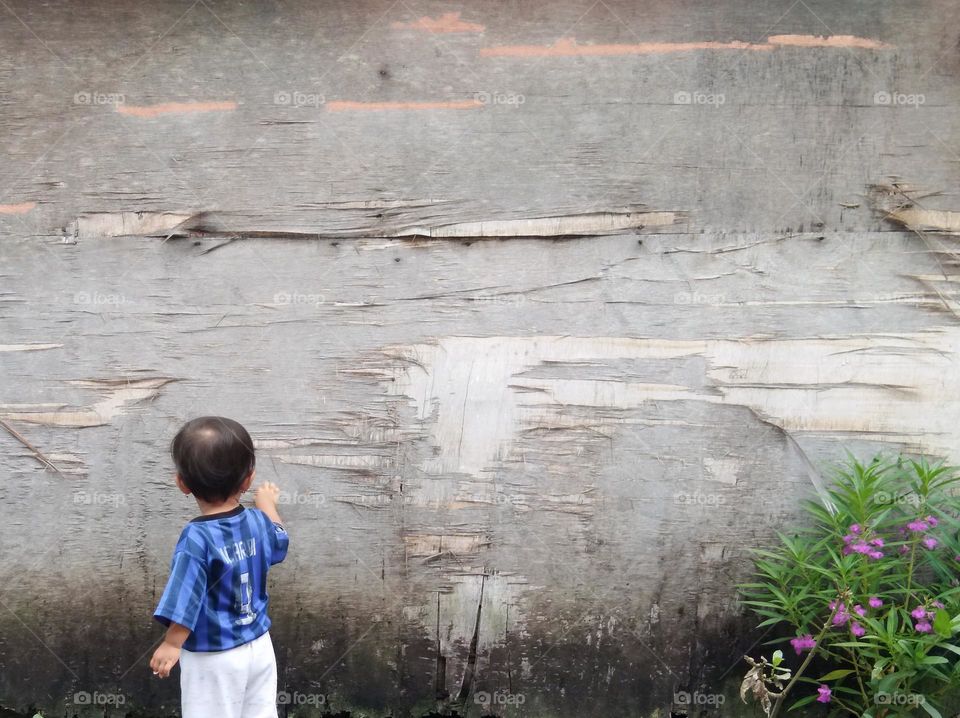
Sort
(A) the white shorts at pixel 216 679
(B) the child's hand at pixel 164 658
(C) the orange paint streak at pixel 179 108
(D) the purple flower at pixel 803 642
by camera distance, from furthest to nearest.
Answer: (C) the orange paint streak at pixel 179 108 < (D) the purple flower at pixel 803 642 < (A) the white shorts at pixel 216 679 < (B) the child's hand at pixel 164 658

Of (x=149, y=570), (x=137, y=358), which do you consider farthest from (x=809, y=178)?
(x=149, y=570)

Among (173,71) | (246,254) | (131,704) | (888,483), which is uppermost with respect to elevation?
(173,71)

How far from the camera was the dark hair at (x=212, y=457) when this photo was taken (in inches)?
95.9

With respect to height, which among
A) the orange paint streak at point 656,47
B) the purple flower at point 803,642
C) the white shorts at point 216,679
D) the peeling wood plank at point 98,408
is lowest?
the white shorts at point 216,679

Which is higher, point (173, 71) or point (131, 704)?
point (173, 71)

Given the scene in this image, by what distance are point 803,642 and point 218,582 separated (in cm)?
210

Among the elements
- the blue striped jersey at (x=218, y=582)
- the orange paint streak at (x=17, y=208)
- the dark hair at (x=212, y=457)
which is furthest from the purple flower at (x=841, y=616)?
the orange paint streak at (x=17, y=208)

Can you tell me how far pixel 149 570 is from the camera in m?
3.26

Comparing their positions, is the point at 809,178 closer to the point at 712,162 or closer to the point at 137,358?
the point at 712,162

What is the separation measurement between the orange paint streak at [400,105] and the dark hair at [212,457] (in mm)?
1363

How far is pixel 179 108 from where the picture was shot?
3.13 metres

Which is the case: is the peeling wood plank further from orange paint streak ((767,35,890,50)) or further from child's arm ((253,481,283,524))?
orange paint streak ((767,35,890,50))

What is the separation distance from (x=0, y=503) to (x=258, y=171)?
1.70m

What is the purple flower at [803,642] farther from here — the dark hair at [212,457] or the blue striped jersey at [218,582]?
the dark hair at [212,457]
